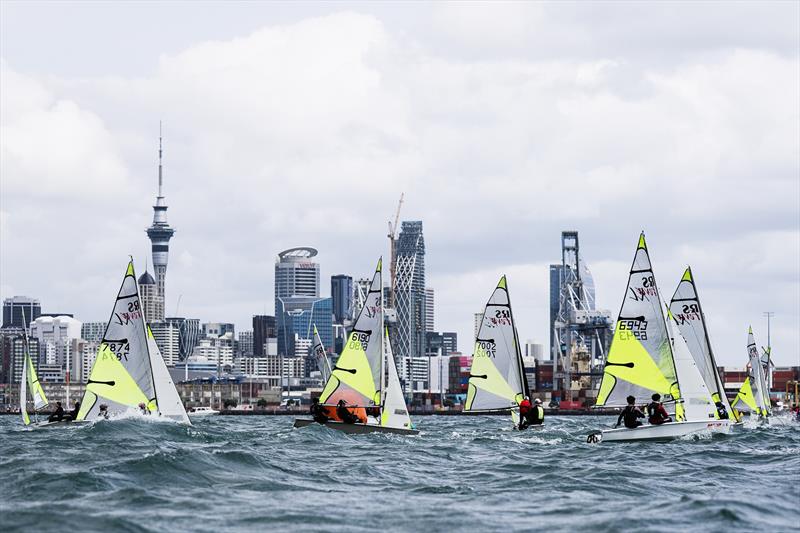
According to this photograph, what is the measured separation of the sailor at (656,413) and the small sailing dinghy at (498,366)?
11.2 m

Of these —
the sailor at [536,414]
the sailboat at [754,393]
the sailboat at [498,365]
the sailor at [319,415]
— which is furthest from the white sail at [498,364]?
the sailboat at [754,393]

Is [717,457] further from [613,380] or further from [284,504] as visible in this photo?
[284,504]

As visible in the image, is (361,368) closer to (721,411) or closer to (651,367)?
(651,367)

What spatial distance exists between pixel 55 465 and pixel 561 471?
13.0 metres

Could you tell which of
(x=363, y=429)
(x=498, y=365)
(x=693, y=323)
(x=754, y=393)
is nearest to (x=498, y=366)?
(x=498, y=365)

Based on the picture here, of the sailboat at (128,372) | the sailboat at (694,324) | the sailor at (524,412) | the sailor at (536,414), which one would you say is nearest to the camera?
the sailboat at (128,372)

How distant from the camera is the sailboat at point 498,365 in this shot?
57.0 metres

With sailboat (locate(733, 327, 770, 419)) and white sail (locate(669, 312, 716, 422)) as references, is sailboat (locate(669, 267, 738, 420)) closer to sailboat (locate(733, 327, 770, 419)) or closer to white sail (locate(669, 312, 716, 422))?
white sail (locate(669, 312, 716, 422))

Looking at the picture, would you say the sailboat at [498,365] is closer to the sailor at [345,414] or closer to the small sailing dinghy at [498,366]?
the small sailing dinghy at [498,366]

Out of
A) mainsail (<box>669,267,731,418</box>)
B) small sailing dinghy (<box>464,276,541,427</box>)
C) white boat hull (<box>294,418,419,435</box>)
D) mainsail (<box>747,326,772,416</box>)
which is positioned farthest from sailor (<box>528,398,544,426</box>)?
mainsail (<box>747,326,772,416</box>)

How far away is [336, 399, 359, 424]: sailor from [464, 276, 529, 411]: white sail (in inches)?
257

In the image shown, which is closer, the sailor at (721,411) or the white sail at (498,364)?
the sailor at (721,411)

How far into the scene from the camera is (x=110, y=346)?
5272 centimetres

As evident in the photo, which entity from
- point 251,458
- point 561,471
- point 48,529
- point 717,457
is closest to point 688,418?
point 717,457
